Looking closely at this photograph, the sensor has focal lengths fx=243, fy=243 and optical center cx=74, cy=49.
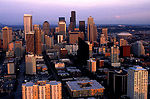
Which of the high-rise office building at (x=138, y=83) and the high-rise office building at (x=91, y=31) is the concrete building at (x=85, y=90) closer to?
the high-rise office building at (x=138, y=83)

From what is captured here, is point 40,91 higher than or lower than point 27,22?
lower

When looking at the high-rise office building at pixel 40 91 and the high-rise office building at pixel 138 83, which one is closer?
the high-rise office building at pixel 40 91

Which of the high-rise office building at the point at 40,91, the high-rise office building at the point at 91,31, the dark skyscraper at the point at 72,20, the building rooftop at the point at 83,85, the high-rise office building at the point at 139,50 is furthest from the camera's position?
the dark skyscraper at the point at 72,20

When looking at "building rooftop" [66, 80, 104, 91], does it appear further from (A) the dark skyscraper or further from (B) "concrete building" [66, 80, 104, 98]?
(A) the dark skyscraper

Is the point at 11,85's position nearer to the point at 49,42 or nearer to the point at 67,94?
the point at 67,94

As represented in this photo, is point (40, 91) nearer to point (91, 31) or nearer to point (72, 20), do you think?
point (91, 31)

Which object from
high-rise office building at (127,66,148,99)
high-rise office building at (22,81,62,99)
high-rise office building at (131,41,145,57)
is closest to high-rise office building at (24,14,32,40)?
high-rise office building at (131,41,145,57)

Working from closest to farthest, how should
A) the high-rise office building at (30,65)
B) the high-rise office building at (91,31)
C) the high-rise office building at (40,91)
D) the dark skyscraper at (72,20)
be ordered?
the high-rise office building at (40,91)
the high-rise office building at (30,65)
the high-rise office building at (91,31)
the dark skyscraper at (72,20)

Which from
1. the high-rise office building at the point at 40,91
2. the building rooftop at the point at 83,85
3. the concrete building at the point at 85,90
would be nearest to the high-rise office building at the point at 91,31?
the building rooftop at the point at 83,85

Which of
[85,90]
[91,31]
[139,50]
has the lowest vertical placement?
[85,90]

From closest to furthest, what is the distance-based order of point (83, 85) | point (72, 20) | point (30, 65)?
point (83, 85)
point (30, 65)
point (72, 20)

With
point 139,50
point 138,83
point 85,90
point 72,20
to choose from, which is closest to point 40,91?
point 85,90
